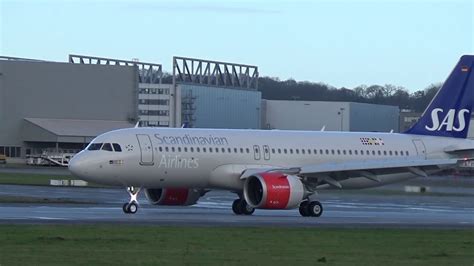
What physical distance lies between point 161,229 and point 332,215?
14.3 m

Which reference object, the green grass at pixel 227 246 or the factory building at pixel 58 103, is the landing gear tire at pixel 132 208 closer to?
the green grass at pixel 227 246

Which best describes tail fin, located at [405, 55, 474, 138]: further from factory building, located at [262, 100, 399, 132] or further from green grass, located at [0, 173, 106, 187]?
factory building, located at [262, 100, 399, 132]

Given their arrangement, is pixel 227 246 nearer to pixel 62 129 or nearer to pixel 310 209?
pixel 310 209

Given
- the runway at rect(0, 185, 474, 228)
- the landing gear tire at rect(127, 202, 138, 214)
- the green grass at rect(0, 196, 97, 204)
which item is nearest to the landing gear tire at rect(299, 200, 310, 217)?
the runway at rect(0, 185, 474, 228)

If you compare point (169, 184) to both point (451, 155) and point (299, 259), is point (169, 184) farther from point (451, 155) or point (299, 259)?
point (299, 259)

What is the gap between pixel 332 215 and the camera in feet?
146

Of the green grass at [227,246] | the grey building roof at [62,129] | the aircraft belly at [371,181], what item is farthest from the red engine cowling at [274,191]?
the grey building roof at [62,129]

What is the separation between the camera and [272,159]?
152 feet

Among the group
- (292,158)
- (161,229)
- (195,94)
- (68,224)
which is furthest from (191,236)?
(195,94)

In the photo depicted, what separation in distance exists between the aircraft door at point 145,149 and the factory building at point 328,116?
83.9 metres

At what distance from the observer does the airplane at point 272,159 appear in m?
43.0

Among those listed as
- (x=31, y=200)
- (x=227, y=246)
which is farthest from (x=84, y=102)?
(x=227, y=246)

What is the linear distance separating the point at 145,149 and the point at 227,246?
17.6 meters

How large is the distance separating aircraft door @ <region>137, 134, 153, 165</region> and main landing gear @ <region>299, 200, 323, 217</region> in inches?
233
